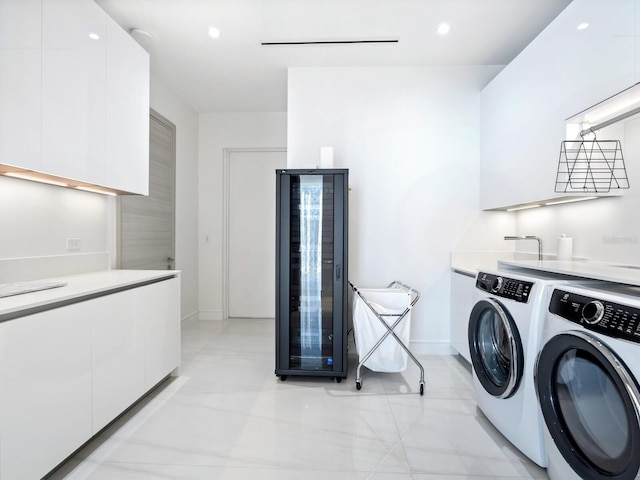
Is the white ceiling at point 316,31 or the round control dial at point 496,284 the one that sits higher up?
the white ceiling at point 316,31

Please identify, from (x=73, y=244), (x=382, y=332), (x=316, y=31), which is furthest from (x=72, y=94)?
(x=382, y=332)

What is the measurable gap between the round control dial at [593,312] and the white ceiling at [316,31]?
2069 millimetres

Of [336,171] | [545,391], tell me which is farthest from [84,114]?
[545,391]

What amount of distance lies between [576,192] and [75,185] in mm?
3112

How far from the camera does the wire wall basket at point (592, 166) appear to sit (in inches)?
75.0

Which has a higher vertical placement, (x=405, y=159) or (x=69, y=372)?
(x=405, y=159)

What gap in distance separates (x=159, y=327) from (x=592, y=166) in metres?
2.89

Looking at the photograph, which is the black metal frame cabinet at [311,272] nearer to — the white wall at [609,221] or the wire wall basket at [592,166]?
the wire wall basket at [592,166]

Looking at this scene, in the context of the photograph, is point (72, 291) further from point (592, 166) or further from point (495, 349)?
point (592, 166)

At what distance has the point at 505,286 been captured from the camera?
5.67ft

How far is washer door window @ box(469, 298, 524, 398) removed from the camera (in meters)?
1.59

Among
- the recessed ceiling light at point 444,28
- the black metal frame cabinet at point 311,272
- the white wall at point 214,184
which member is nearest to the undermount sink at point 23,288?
the black metal frame cabinet at point 311,272

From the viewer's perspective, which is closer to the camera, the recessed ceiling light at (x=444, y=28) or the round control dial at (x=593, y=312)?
the round control dial at (x=593, y=312)

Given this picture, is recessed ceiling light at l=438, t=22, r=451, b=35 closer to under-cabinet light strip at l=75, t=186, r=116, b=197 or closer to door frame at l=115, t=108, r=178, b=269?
door frame at l=115, t=108, r=178, b=269
